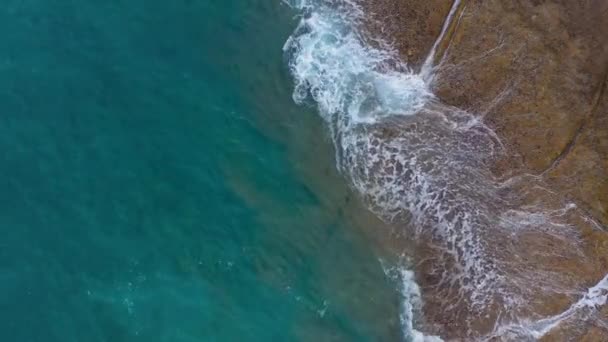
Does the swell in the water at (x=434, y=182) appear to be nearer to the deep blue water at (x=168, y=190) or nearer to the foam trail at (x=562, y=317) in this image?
the foam trail at (x=562, y=317)

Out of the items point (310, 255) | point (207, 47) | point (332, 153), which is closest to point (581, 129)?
point (332, 153)

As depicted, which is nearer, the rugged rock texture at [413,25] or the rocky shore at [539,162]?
the rocky shore at [539,162]

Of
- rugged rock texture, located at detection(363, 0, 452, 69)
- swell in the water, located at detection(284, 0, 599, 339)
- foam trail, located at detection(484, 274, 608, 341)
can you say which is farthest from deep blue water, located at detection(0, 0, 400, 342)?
foam trail, located at detection(484, 274, 608, 341)

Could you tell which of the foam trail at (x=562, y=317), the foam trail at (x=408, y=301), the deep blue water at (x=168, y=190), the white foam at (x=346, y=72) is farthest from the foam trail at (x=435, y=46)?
the foam trail at (x=562, y=317)

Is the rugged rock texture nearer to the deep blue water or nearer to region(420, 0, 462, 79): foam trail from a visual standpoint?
region(420, 0, 462, 79): foam trail

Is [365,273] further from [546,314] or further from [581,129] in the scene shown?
[581,129]

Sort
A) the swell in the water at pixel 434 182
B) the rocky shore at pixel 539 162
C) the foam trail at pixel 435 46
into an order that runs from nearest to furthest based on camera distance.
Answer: the rocky shore at pixel 539 162, the swell in the water at pixel 434 182, the foam trail at pixel 435 46
